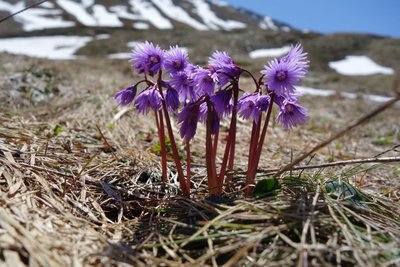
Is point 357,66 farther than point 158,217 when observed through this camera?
Yes

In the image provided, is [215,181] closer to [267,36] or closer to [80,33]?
[267,36]

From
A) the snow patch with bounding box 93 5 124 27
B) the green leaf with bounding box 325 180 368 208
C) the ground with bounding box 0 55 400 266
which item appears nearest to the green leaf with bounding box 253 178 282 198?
the ground with bounding box 0 55 400 266

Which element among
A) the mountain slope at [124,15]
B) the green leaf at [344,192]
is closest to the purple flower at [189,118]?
the green leaf at [344,192]

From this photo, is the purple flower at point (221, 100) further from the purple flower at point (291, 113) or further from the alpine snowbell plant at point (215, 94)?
the purple flower at point (291, 113)

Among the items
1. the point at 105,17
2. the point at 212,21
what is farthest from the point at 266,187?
the point at 212,21

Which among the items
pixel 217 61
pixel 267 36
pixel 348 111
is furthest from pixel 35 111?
pixel 267 36

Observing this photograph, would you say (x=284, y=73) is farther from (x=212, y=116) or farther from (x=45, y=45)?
(x=45, y=45)
